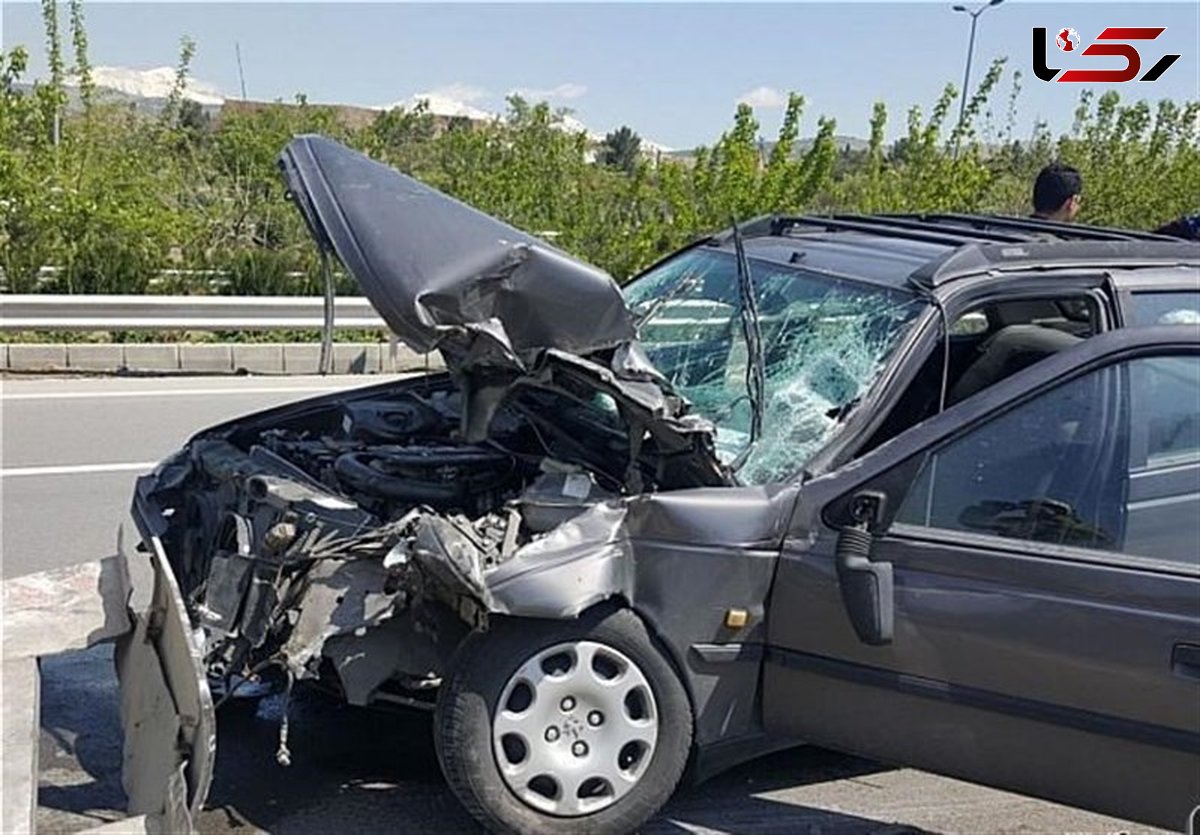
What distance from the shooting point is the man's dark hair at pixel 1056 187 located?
6.05 metres

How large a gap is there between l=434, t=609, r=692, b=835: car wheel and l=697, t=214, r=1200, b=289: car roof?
1.44m

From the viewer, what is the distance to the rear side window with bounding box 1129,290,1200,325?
3703 mm

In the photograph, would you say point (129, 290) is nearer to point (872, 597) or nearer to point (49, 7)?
point (49, 7)

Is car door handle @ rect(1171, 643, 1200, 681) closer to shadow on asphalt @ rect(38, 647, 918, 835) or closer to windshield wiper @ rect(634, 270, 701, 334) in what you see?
shadow on asphalt @ rect(38, 647, 918, 835)

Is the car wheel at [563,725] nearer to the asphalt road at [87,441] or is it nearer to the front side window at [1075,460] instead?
the front side window at [1075,460]

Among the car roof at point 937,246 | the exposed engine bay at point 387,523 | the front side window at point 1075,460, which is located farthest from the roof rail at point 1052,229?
the exposed engine bay at point 387,523

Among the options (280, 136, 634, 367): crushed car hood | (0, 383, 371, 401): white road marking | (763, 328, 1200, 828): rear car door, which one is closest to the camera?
(763, 328, 1200, 828): rear car door

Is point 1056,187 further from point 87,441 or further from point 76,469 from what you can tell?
point 87,441

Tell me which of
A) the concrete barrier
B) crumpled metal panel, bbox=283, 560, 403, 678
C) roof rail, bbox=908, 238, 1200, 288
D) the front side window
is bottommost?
the concrete barrier

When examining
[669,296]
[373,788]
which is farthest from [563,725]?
[669,296]

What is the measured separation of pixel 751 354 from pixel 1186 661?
1461 mm

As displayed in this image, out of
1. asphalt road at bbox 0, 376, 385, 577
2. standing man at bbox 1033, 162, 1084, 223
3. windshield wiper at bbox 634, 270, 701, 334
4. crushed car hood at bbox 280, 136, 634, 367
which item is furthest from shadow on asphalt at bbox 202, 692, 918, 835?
standing man at bbox 1033, 162, 1084, 223

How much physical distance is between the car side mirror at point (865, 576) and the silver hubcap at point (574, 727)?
1.86 feet

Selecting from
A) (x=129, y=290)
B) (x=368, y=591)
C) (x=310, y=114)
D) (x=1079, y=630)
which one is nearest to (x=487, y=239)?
(x=368, y=591)
